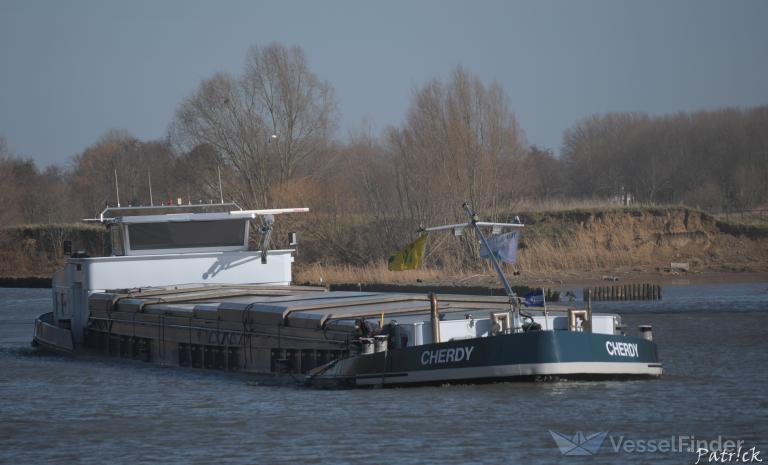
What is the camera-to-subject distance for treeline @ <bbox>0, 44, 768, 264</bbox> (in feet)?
180

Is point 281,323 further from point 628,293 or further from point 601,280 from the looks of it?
point 601,280

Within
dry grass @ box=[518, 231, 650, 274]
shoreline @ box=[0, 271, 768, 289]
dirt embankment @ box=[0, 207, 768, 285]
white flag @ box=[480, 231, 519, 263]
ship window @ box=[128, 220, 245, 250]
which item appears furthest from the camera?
dry grass @ box=[518, 231, 650, 274]

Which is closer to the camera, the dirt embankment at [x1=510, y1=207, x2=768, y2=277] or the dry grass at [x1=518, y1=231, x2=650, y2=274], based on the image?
the dry grass at [x1=518, y1=231, x2=650, y2=274]

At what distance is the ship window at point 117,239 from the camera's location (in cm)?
2795

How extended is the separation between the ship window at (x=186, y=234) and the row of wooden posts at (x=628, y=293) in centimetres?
1858

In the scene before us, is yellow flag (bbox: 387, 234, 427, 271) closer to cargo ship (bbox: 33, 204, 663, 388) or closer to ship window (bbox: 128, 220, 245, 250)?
cargo ship (bbox: 33, 204, 663, 388)

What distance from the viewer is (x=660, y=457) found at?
14445 mm

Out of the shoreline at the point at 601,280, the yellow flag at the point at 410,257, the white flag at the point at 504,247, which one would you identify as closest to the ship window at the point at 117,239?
the yellow flag at the point at 410,257

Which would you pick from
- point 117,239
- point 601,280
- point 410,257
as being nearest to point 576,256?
point 601,280

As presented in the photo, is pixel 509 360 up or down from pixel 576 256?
down

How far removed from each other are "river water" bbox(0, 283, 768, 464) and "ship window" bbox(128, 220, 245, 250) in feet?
15.0

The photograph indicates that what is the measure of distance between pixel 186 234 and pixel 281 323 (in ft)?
24.4

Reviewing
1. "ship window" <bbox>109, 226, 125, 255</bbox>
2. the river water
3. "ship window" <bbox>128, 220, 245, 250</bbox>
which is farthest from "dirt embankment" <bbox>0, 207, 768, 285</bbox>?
the river water

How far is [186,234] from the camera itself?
28047mm
